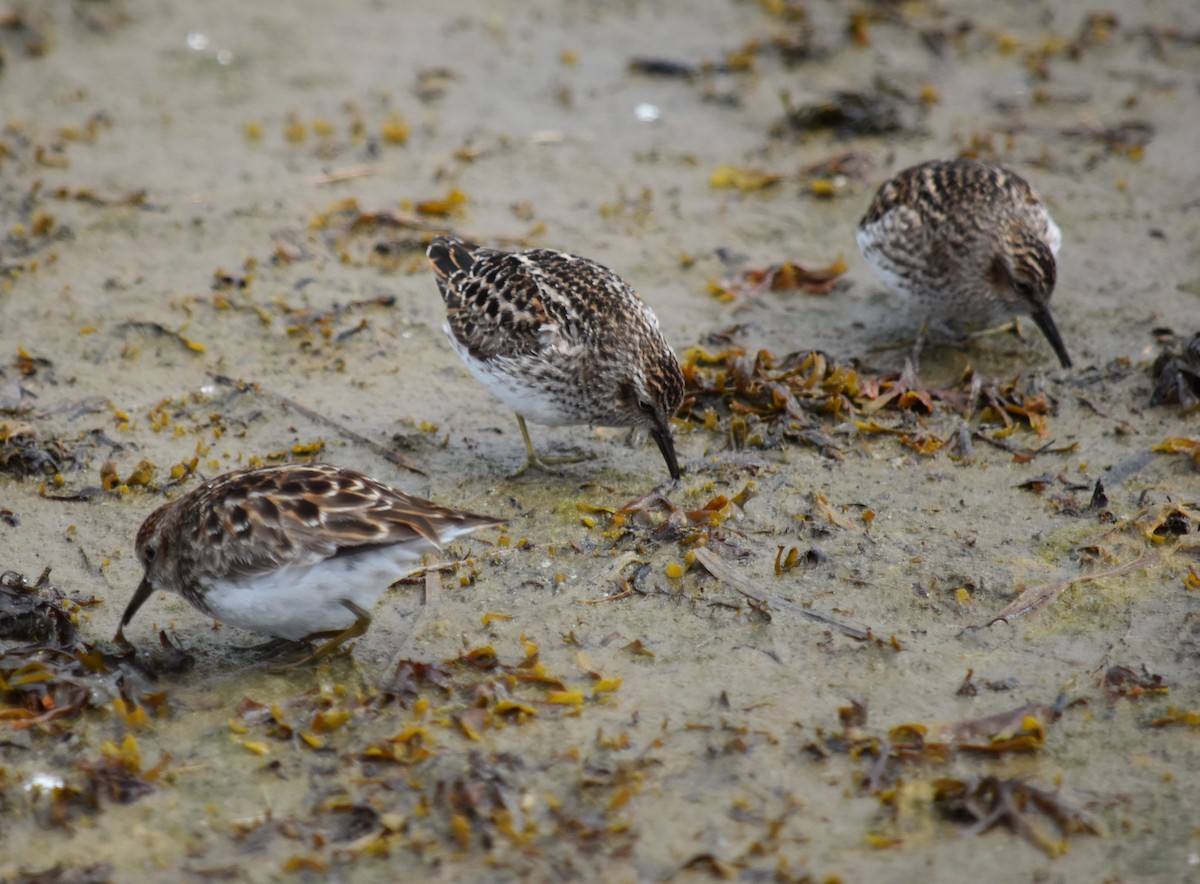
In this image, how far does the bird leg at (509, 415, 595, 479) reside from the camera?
7906 mm

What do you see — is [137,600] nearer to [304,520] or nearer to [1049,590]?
[304,520]

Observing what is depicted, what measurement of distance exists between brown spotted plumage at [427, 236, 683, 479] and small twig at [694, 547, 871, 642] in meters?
0.84

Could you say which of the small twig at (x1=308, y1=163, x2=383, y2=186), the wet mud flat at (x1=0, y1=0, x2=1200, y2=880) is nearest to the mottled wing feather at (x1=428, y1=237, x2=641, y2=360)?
the wet mud flat at (x1=0, y1=0, x2=1200, y2=880)

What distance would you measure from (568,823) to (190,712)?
1869 millimetres

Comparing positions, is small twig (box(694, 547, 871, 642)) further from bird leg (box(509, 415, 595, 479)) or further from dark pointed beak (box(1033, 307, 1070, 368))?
dark pointed beak (box(1033, 307, 1070, 368))

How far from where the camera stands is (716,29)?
44.4 ft

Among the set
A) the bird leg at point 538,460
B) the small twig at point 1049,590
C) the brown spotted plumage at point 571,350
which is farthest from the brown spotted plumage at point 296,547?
the small twig at point 1049,590

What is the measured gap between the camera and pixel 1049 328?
28.6 ft

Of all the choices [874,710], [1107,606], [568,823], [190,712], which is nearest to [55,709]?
[190,712]

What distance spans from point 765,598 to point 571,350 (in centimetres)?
191

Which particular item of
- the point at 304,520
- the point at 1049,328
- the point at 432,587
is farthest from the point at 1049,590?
the point at 304,520

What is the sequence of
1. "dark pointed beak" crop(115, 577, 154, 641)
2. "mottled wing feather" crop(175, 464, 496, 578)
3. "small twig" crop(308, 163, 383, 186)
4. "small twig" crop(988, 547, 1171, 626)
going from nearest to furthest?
"mottled wing feather" crop(175, 464, 496, 578) < "dark pointed beak" crop(115, 577, 154, 641) < "small twig" crop(988, 547, 1171, 626) < "small twig" crop(308, 163, 383, 186)

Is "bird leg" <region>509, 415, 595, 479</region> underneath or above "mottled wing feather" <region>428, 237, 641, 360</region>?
underneath

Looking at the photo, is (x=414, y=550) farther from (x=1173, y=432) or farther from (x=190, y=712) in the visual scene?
(x=1173, y=432)
